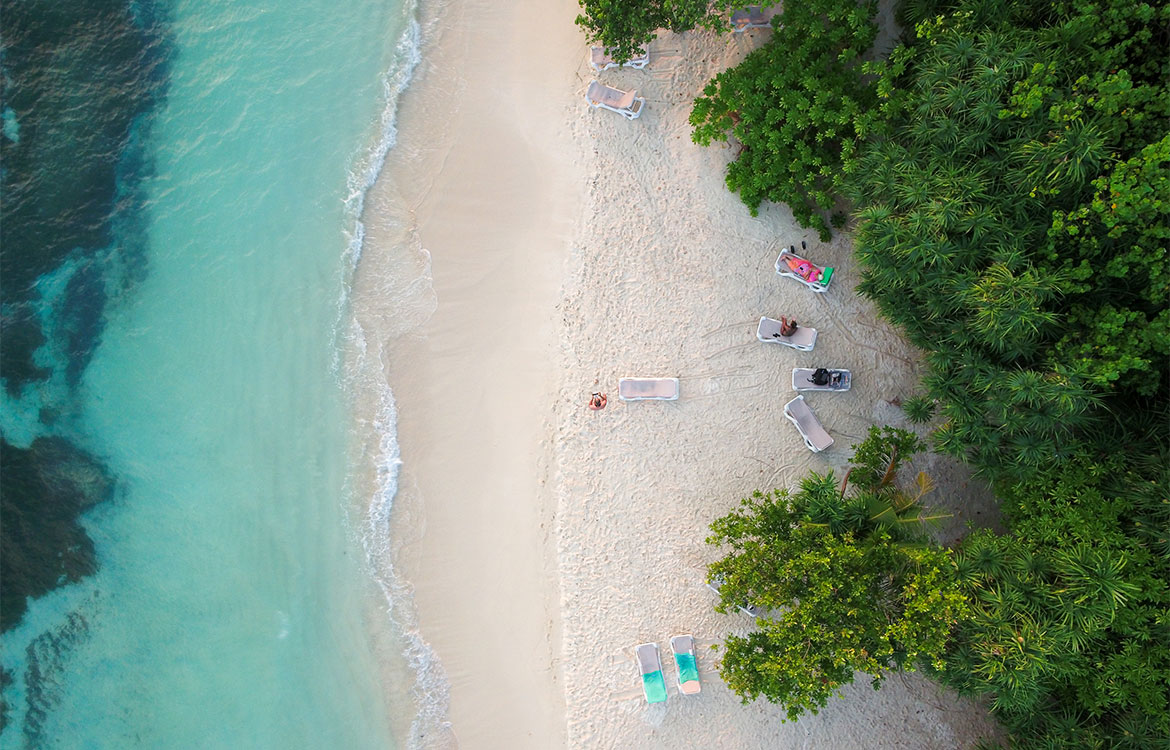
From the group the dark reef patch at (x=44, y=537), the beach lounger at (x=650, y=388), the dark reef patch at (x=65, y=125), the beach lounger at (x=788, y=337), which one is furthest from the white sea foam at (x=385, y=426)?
the beach lounger at (x=788, y=337)

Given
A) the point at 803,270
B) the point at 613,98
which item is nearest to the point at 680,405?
the point at 803,270

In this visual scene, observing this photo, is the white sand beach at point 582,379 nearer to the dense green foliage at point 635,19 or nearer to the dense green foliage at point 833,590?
the dense green foliage at point 635,19

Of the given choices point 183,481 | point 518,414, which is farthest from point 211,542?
point 518,414

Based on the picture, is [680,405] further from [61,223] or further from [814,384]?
[61,223]

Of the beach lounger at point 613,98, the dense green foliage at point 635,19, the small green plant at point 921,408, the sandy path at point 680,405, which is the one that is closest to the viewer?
the small green plant at point 921,408

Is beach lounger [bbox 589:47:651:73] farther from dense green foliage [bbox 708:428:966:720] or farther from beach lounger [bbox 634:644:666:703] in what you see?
beach lounger [bbox 634:644:666:703]

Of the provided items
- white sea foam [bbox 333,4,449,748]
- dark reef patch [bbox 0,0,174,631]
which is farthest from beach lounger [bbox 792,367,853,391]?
dark reef patch [bbox 0,0,174,631]
